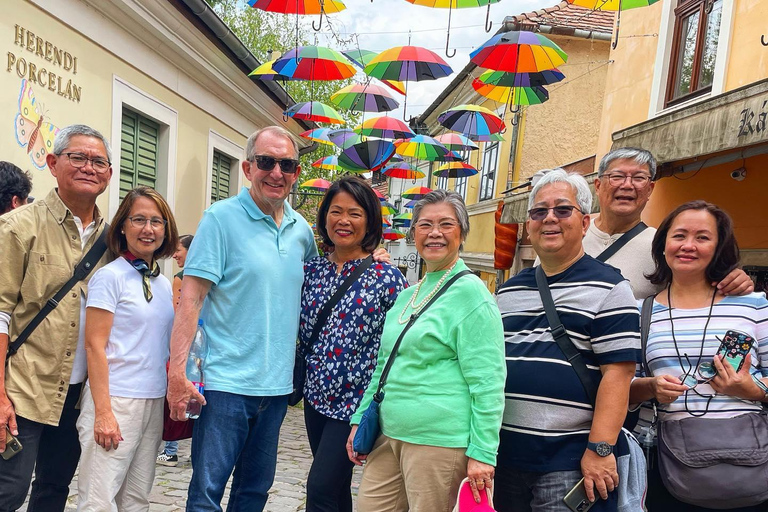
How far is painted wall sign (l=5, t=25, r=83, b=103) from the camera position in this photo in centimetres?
468

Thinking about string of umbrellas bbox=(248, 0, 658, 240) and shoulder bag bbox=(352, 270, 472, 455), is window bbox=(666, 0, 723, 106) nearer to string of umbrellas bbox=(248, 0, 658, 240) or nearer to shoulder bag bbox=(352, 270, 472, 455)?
string of umbrellas bbox=(248, 0, 658, 240)

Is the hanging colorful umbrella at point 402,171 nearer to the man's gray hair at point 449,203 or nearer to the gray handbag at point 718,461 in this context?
the man's gray hair at point 449,203

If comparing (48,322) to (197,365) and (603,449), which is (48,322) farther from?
(603,449)

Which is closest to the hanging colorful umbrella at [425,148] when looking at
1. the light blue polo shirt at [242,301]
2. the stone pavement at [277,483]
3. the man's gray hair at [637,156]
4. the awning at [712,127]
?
the awning at [712,127]

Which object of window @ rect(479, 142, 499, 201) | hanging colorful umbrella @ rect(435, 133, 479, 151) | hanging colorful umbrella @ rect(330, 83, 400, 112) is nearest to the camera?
hanging colorful umbrella @ rect(330, 83, 400, 112)

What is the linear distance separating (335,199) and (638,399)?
1659mm

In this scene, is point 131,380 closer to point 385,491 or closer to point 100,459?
point 100,459

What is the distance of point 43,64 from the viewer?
197 inches

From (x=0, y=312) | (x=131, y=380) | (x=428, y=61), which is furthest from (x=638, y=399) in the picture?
(x=428, y=61)

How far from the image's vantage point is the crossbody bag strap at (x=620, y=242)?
2.88 meters

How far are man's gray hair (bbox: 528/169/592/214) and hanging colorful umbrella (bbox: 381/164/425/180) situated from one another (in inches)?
519

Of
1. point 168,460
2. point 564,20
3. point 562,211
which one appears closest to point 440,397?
point 562,211

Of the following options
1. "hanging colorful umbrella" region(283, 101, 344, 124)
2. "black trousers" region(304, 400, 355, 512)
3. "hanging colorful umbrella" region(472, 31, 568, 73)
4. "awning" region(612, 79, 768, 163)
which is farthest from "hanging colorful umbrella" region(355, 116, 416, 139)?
"black trousers" region(304, 400, 355, 512)

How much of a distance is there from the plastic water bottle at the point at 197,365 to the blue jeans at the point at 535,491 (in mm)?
1379
